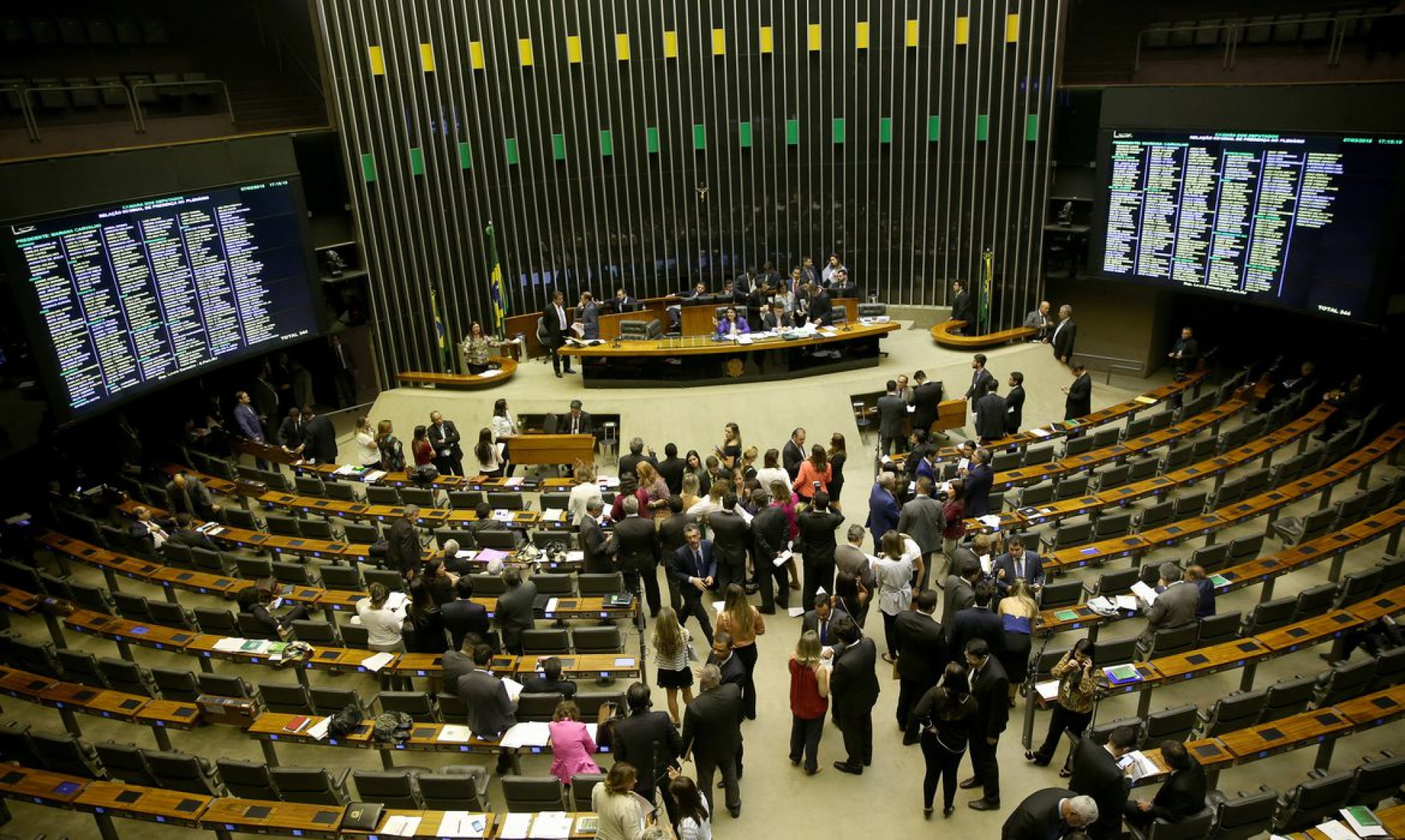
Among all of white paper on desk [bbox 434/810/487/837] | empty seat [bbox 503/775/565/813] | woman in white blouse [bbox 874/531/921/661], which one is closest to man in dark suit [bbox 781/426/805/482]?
woman in white blouse [bbox 874/531/921/661]

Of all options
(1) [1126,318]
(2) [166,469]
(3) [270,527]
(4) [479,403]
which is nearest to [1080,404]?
(1) [1126,318]

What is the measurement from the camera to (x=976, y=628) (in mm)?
6844

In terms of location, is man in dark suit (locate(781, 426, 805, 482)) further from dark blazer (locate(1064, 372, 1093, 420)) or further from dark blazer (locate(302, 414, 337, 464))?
dark blazer (locate(302, 414, 337, 464))

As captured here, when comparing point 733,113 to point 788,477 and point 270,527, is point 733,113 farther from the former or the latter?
point 270,527

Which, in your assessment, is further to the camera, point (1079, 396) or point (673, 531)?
point (1079, 396)

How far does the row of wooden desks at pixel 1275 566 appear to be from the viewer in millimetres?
7832

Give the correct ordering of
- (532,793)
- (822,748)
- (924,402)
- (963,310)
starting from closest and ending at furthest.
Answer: (532,793), (822,748), (924,402), (963,310)

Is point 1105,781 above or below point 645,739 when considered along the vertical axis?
below

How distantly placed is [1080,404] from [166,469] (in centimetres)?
1204

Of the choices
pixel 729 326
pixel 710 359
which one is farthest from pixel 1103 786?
pixel 729 326

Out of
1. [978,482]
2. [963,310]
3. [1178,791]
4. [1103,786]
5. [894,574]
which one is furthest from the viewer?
[963,310]

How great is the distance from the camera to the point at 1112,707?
25.8 ft

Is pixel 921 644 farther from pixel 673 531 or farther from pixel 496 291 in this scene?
→ pixel 496 291

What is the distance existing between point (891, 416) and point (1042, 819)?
293 inches
